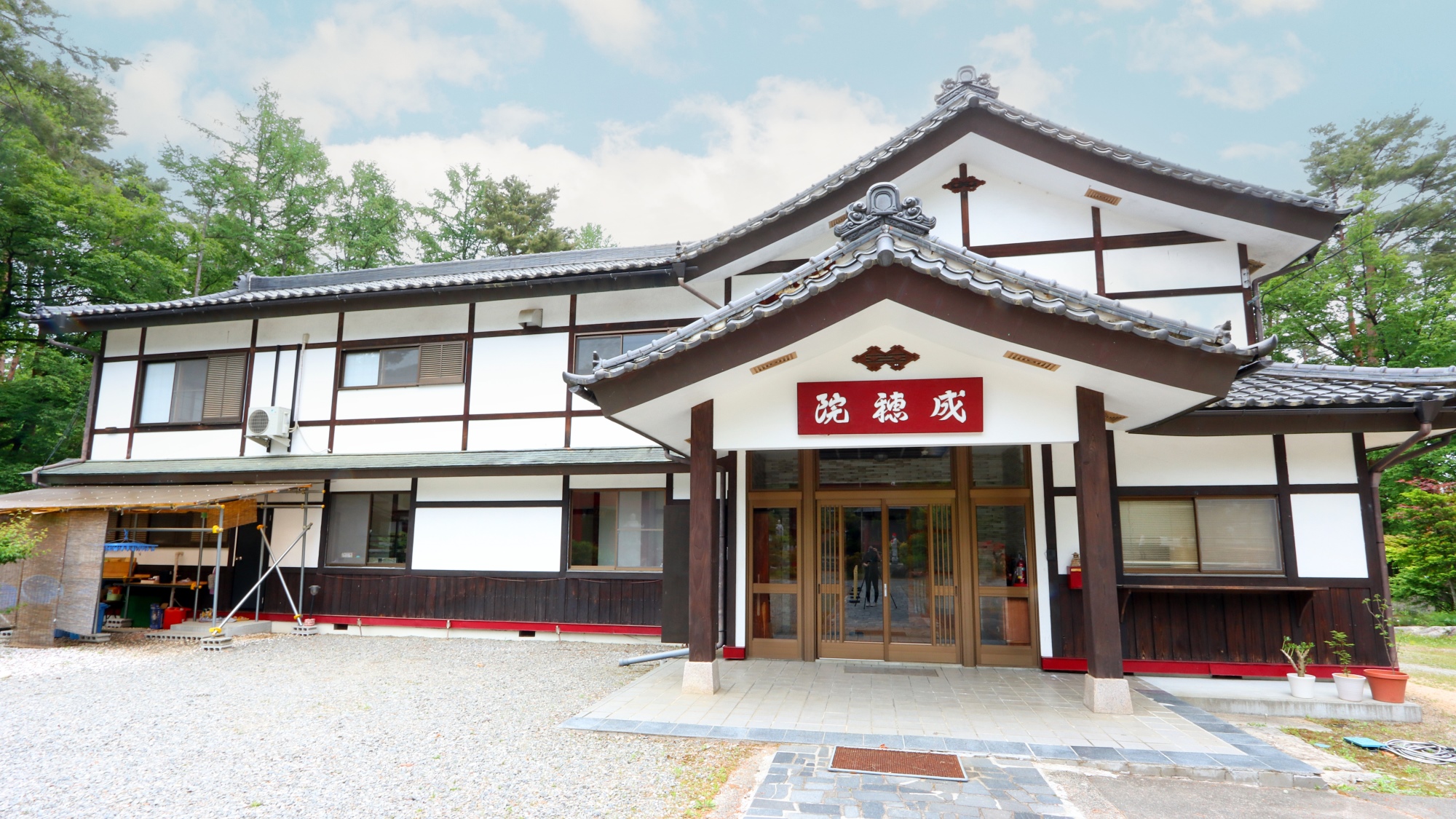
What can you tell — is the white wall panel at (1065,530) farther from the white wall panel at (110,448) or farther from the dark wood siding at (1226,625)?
the white wall panel at (110,448)

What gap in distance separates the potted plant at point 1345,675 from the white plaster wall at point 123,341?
55.8ft

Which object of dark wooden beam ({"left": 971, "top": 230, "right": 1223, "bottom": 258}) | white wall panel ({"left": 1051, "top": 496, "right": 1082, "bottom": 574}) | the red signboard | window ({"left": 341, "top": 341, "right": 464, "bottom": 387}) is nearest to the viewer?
the red signboard

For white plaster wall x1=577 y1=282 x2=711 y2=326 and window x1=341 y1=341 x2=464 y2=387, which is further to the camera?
window x1=341 y1=341 x2=464 y2=387

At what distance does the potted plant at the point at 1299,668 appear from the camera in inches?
249

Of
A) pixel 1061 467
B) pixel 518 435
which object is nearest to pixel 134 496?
pixel 518 435

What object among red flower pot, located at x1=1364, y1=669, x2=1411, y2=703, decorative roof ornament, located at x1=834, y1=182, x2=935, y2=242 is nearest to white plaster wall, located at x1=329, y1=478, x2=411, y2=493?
decorative roof ornament, located at x1=834, y1=182, x2=935, y2=242

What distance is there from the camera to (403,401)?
10.7m

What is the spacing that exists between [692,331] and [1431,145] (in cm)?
2470

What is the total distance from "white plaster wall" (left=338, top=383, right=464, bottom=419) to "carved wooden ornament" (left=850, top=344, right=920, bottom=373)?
22.3 ft

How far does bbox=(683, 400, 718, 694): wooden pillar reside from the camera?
20.8 ft

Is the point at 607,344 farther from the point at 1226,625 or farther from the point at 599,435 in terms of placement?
the point at 1226,625

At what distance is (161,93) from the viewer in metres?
20.7

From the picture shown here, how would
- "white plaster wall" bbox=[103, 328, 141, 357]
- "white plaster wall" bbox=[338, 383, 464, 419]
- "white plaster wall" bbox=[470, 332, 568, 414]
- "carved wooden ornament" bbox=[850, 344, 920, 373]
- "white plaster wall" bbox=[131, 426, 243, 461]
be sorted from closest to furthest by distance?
"carved wooden ornament" bbox=[850, 344, 920, 373]
"white plaster wall" bbox=[470, 332, 568, 414]
"white plaster wall" bbox=[338, 383, 464, 419]
"white plaster wall" bbox=[131, 426, 243, 461]
"white plaster wall" bbox=[103, 328, 141, 357]

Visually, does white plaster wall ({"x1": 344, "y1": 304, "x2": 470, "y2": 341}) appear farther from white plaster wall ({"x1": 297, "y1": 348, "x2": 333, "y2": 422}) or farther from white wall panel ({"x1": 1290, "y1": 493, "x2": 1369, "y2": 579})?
white wall panel ({"x1": 1290, "y1": 493, "x2": 1369, "y2": 579})
